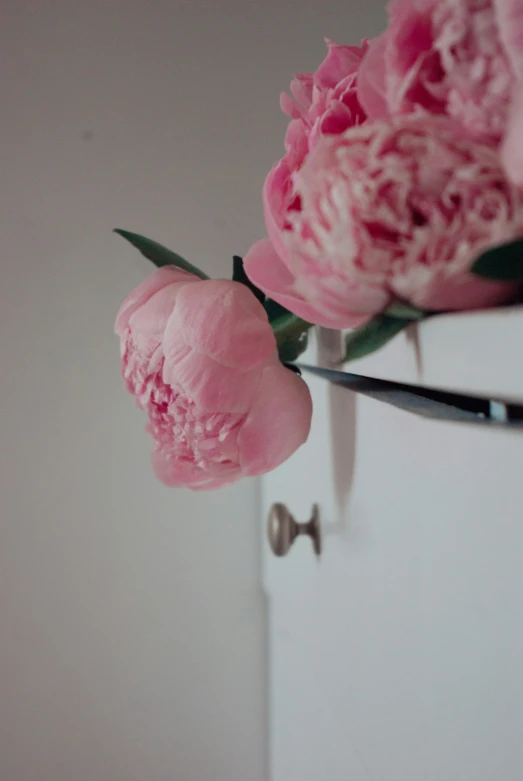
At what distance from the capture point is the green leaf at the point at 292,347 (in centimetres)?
40

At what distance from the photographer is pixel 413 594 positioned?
29cm

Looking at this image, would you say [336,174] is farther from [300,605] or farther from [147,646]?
[147,646]

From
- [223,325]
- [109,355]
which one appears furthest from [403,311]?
[109,355]

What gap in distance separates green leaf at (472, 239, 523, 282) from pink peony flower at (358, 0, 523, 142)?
4cm

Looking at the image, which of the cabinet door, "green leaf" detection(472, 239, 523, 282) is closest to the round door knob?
the cabinet door

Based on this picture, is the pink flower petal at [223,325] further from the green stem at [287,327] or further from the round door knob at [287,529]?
the round door knob at [287,529]

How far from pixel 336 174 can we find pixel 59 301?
2.07ft

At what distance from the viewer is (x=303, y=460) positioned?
57 cm

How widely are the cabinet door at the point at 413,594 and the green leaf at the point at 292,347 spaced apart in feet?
0.14

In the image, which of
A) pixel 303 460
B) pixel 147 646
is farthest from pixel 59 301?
pixel 147 646

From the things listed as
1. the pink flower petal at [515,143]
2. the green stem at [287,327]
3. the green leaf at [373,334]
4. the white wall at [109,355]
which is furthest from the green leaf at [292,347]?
the white wall at [109,355]

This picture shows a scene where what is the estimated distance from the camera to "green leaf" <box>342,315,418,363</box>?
233 mm

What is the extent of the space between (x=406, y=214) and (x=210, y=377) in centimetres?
17

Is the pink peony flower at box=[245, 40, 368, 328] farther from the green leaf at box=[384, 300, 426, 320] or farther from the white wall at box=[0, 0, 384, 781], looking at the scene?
the white wall at box=[0, 0, 384, 781]
